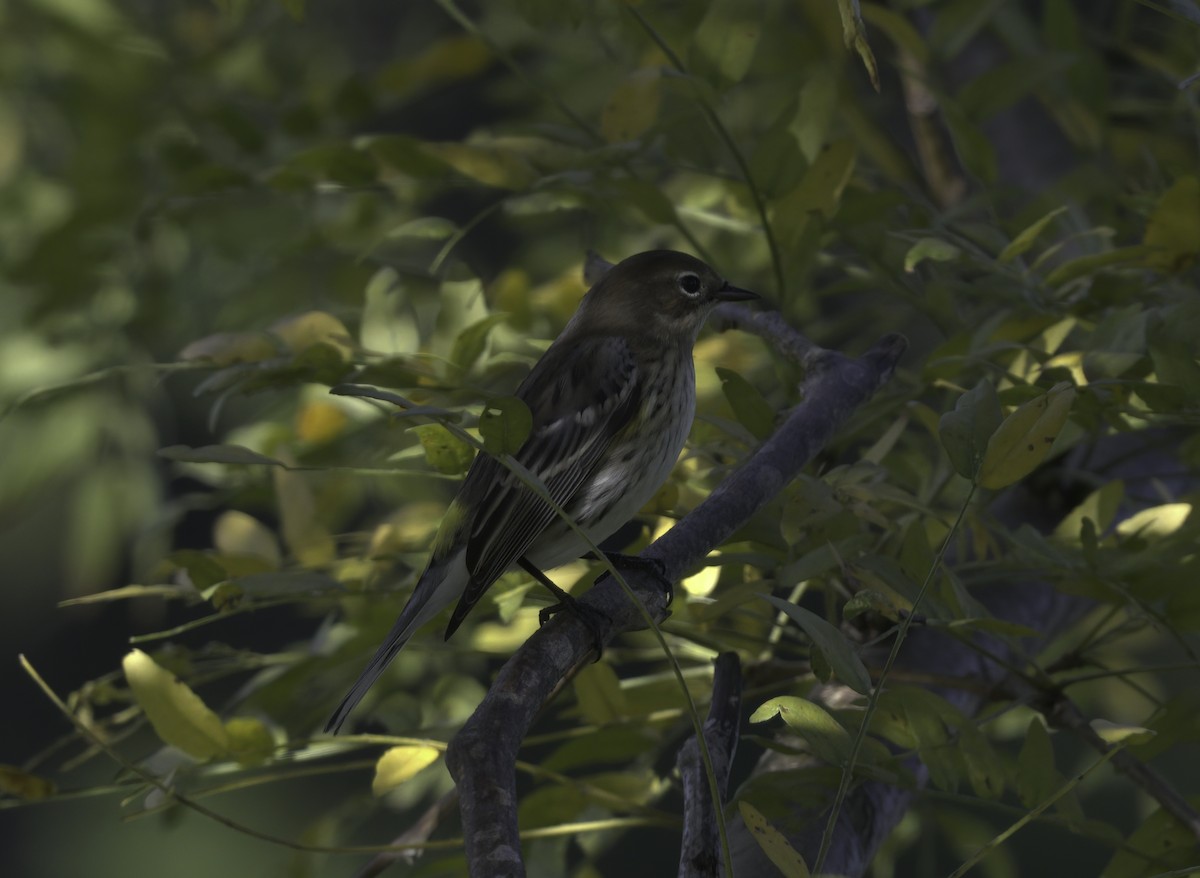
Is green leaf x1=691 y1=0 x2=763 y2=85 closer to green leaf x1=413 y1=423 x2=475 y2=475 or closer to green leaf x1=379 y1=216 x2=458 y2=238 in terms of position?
green leaf x1=379 y1=216 x2=458 y2=238

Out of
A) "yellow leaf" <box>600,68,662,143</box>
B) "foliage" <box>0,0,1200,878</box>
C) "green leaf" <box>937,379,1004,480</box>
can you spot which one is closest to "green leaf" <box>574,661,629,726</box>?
"foliage" <box>0,0,1200,878</box>

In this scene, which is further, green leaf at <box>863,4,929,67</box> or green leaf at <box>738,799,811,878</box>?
green leaf at <box>863,4,929,67</box>

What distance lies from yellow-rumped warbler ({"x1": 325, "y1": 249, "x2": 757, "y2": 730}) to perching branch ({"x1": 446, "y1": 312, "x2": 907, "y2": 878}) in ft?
0.69

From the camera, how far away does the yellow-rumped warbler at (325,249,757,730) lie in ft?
5.07

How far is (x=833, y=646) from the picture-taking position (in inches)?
37.0

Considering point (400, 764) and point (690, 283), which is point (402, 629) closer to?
point (400, 764)

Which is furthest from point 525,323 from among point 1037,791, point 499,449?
point 1037,791

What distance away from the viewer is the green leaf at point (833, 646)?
36.4 inches

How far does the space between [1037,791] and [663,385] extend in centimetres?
92

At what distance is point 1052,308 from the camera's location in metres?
1.40

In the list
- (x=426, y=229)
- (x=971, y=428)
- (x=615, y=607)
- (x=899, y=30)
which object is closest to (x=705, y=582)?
(x=615, y=607)

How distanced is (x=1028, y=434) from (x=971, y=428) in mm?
44

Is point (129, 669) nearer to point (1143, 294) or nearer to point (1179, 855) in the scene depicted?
point (1179, 855)

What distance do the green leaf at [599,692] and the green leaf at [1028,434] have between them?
0.48 meters
